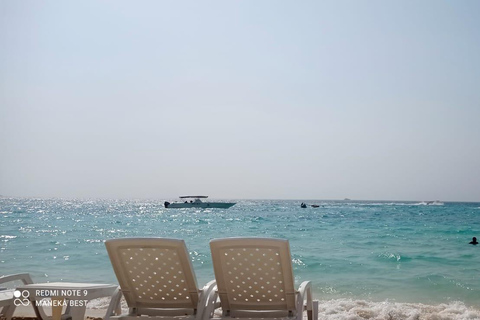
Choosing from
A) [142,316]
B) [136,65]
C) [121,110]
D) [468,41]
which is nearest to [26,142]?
[121,110]

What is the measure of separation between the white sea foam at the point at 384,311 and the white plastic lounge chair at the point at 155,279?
344 cm

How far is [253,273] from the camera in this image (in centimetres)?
394

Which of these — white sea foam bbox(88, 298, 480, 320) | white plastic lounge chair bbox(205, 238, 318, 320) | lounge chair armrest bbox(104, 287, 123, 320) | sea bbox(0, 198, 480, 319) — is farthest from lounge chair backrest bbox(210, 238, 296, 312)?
sea bbox(0, 198, 480, 319)

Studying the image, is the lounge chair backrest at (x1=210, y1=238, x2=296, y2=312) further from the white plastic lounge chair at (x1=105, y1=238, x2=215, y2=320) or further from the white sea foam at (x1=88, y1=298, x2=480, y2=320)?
the white sea foam at (x1=88, y1=298, x2=480, y2=320)

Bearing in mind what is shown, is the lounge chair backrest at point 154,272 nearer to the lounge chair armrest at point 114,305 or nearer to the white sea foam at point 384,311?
the lounge chair armrest at point 114,305

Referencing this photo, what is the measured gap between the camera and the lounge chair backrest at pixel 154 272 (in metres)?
3.92

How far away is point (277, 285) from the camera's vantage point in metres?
3.95

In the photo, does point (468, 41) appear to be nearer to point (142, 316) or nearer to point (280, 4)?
point (280, 4)

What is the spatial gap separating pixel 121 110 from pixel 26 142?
4.01 m

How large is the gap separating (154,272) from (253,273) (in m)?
0.74

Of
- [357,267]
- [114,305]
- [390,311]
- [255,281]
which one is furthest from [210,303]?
[357,267]

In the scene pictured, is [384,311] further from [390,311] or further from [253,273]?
[253,273]

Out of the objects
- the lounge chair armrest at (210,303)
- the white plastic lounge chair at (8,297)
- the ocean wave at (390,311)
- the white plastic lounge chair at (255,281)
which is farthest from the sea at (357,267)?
the lounge chair armrest at (210,303)

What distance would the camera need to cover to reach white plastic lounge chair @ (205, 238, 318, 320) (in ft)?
12.4
